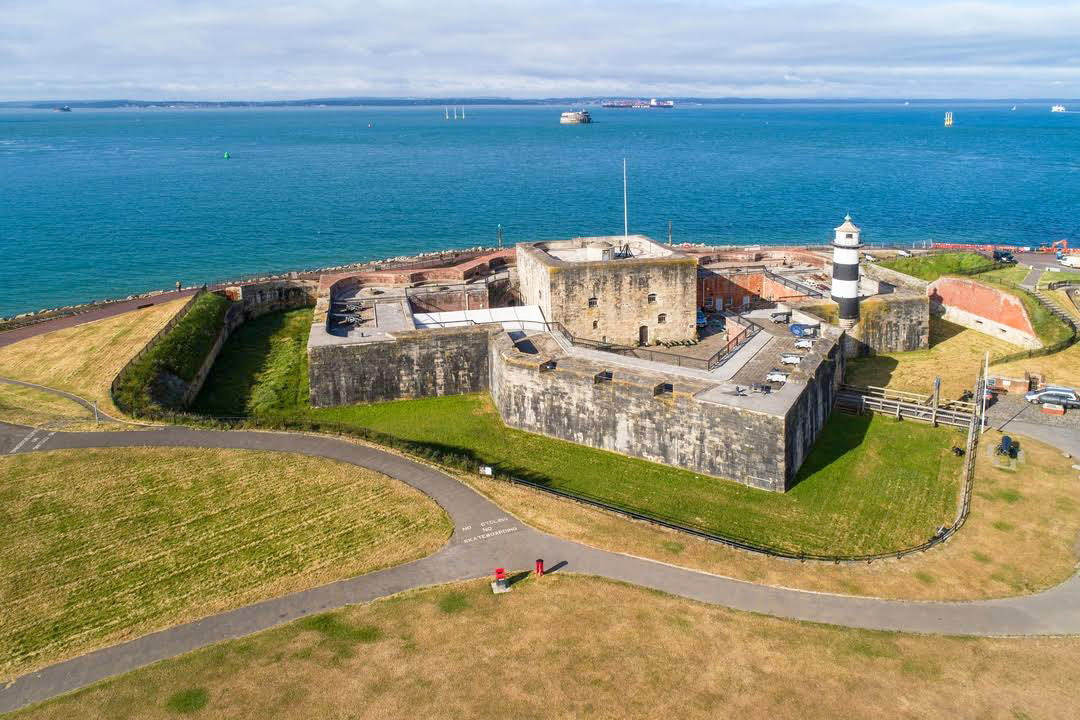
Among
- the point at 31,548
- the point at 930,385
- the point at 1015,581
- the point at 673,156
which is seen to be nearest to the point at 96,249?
the point at 31,548

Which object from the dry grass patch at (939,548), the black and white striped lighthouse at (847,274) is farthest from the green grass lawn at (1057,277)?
the dry grass patch at (939,548)

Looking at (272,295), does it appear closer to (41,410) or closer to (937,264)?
(41,410)

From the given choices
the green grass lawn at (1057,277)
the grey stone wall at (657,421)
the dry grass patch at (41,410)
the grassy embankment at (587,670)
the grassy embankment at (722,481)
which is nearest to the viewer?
the grassy embankment at (587,670)

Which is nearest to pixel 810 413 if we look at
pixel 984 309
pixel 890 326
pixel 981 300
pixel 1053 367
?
pixel 890 326

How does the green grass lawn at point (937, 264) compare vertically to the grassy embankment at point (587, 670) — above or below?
above

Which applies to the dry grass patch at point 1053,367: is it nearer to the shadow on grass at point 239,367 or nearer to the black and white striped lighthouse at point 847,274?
the black and white striped lighthouse at point 847,274

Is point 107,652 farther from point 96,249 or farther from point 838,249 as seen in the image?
point 96,249
